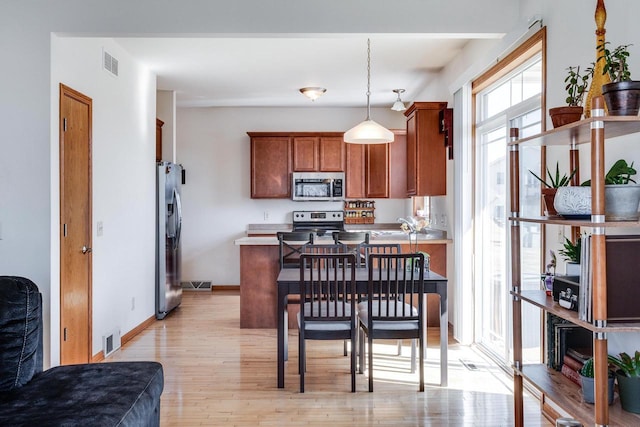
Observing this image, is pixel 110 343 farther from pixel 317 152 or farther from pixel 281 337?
pixel 317 152

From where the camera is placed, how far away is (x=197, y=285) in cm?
723

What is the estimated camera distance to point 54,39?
10.3 feet

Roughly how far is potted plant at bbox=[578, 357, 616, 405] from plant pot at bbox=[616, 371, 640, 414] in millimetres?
42

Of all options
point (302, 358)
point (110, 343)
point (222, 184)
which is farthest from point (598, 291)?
point (222, 184)

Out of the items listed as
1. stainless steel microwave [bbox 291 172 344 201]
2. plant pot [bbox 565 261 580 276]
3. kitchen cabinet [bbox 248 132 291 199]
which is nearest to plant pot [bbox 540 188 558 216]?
plant pot [bbox 565 261 580 276]

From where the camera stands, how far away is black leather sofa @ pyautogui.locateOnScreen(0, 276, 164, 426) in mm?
1766

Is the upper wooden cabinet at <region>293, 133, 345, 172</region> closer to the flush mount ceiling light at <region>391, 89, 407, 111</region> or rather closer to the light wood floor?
the flush mount ceiling light at <region>391, 89, 407, 111</region>

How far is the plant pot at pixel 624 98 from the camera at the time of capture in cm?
167

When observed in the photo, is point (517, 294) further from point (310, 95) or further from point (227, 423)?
point (310, 95)

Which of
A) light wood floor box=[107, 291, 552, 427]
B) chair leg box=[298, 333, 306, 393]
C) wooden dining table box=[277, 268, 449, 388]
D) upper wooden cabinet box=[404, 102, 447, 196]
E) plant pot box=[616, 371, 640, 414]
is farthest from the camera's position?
upper wooden cabinet box=[404, 102, 447, 196]

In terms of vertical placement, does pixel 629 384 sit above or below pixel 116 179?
below

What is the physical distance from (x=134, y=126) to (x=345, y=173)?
10.6 feet

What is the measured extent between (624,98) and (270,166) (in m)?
5.56

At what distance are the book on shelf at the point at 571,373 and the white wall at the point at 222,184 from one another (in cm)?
515
